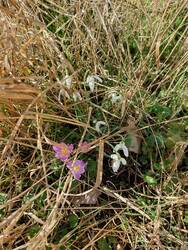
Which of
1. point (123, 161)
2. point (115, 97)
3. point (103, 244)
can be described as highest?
point (115, 97)

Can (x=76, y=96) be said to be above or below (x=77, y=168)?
above

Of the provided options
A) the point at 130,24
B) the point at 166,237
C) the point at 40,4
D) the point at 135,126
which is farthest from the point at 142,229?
the point at 40,4

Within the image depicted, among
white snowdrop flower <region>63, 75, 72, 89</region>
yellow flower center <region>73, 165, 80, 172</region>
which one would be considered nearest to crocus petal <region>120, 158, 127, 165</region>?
yellow flower center <region>73, 165, 80, 172</region>

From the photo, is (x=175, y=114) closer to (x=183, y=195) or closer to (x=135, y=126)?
(x=135, y=126)

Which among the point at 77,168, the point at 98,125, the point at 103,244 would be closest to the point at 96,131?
the point at 98,125

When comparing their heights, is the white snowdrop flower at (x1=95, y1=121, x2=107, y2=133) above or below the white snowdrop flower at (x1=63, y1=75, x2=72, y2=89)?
below

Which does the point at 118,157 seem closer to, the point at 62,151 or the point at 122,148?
the point at 122,148


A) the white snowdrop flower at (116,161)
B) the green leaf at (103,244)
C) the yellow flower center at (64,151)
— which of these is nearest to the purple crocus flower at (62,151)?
the yellow flower center at (64,151)

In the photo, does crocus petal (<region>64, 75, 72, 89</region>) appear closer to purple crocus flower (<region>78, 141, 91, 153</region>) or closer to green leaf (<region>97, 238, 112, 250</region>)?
purple crocus flower (<region>78, 141, 91, 153</region>)
